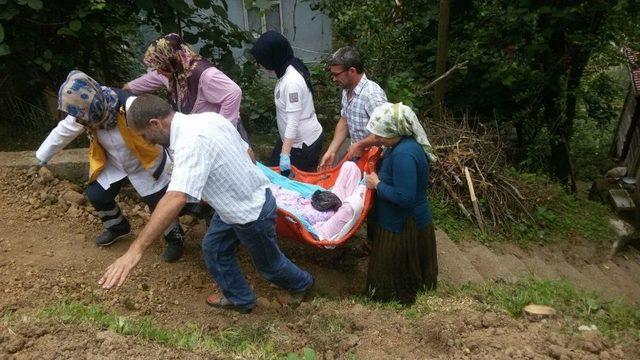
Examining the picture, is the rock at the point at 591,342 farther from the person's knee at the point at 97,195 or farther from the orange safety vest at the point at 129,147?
the person's knee at the point at 97,195

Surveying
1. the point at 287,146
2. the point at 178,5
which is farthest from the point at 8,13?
the point at 287,146

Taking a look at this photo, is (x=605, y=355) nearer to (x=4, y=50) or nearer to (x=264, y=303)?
(x=264, y=303)

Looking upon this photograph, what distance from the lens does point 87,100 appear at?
2914mm

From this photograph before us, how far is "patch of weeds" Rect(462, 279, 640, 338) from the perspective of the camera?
9.87 feet

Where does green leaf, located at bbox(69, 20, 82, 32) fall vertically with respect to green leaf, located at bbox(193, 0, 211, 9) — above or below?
below

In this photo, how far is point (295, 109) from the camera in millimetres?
3795

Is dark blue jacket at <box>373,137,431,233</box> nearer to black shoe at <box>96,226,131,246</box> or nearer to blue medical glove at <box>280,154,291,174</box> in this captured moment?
blue medical glove at <box>280,154,291,174</box>

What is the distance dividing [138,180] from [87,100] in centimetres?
69

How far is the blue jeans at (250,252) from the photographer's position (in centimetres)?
292

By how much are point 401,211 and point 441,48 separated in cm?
296

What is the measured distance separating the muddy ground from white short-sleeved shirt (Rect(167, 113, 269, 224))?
79cm

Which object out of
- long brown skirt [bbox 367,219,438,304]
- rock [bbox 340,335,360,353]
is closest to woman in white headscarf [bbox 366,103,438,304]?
long brown skirt [bbox 367,219,438,304]

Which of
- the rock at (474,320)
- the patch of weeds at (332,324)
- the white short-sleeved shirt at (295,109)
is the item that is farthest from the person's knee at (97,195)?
the rock at (474,320)

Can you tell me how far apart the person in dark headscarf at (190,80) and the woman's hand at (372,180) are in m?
1.08
